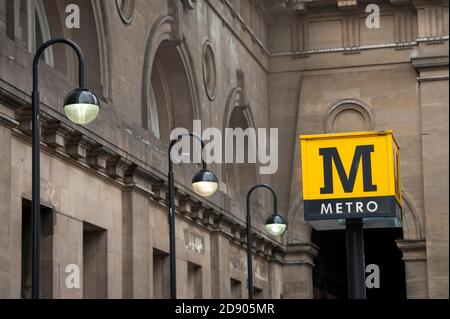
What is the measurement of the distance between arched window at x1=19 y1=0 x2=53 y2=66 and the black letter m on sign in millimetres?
14707

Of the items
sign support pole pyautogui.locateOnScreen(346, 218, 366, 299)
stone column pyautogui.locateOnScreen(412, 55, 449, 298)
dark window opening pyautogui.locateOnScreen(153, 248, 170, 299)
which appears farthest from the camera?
stone column pyautogui.locateOnScreen(412, 55, 449, 298)

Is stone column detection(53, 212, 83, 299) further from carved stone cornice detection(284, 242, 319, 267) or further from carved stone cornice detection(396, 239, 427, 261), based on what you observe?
carved stone cornice detection(396, 239, 427, 261)

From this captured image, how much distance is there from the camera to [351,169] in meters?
10.9

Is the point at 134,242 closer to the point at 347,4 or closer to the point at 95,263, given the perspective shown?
the point at 95,263

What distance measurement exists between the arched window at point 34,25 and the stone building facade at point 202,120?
49 mm

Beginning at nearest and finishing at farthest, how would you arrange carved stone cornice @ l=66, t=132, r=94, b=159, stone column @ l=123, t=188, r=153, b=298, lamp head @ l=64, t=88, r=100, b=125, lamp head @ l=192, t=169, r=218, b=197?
1. lamp head @ l=64, t=88, r=100, b=125
2. lamp head @ l=192, t=169, r=218, b=197
3. carved stone cornice @ l=66, t=132, r=94, b=159
4. stone column @ l=123, t=188, r=153, b=298

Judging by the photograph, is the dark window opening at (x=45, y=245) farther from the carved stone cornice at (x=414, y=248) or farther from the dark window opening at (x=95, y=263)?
the carved stone cornice at (x=414, y=248)

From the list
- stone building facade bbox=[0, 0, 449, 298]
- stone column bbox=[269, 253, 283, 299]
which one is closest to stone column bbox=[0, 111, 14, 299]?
stone building facade bbox=[0, 0, 449, 298]

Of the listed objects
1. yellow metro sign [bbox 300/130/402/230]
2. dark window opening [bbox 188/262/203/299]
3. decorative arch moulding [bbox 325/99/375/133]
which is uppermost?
decorative arch moulding [bbox 325/99/375/133]

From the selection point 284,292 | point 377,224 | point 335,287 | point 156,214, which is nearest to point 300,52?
point 284,292

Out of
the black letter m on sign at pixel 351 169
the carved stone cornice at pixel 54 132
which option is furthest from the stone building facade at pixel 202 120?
the black letter m on sign at pixel 351 169

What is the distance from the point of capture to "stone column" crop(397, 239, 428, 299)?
1871 inches

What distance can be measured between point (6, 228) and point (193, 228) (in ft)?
47.3

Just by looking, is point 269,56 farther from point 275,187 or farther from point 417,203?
point 417,203
